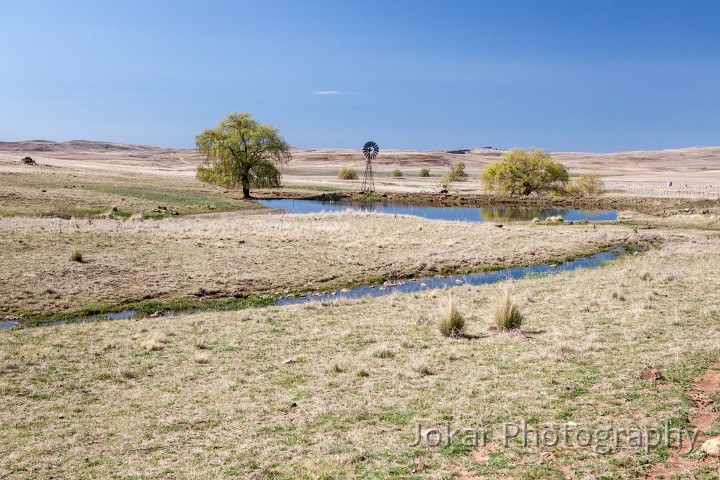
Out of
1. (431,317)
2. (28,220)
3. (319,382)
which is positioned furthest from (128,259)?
(319,382)

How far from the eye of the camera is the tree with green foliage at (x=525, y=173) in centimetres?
7438

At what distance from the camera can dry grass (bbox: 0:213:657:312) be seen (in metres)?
21.5

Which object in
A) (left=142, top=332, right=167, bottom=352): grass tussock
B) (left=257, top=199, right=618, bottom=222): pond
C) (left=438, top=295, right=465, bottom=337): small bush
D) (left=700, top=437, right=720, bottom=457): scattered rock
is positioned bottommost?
(left=142, top=332, right=167, bottom=352): grass tussock

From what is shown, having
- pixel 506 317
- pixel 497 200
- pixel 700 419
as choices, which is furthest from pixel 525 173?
pixel 700 419

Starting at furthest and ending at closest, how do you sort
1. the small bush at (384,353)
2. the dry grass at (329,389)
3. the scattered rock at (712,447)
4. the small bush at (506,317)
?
the small bush at (506,317) → the small bush at (384,353) → the dry grass at (329,389) → the scattered rock at (712,447)

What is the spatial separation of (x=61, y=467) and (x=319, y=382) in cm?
474

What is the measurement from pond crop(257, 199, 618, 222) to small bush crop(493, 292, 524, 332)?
40.1m

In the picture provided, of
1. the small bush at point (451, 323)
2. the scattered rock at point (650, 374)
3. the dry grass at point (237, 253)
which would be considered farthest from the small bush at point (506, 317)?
the dry grass at point (237, 253)

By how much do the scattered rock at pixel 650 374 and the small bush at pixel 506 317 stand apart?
4547 millimetres

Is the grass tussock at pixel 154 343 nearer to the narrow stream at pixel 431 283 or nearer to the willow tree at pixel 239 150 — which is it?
the narrow stream at pixel 431 283

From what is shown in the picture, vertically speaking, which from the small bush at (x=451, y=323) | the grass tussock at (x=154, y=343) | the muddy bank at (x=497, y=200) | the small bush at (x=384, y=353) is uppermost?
the muddy bank at (x=497, y=200)

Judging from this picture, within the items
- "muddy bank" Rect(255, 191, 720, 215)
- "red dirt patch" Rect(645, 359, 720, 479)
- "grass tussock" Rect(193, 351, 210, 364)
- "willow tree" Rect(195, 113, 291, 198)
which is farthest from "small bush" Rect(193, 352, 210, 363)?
"muddy bank" Rect(255, 191, 720, 215)

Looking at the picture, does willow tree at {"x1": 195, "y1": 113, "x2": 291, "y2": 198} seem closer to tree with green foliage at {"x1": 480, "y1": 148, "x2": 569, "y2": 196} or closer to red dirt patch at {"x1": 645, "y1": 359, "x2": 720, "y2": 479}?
tree with green foliage at {"x1": 480, "y1": 148, "x2": 569, "y2": 196}

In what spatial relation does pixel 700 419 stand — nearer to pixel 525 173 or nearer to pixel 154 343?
pixel 154 343
